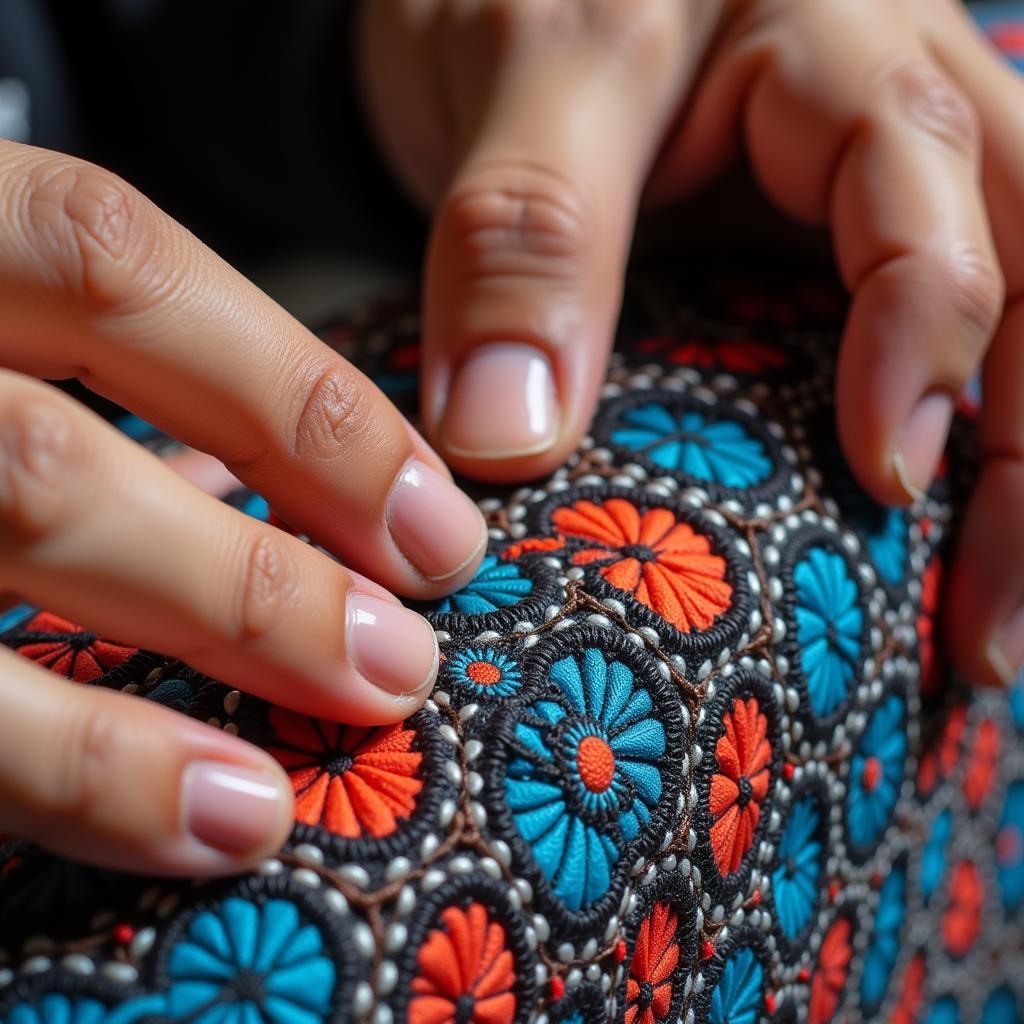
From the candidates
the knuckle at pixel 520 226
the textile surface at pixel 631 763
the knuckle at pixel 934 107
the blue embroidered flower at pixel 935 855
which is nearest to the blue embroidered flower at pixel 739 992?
the textile surface at pixel 631 763

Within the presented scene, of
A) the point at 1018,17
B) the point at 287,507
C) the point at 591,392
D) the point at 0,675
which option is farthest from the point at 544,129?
the point at 1018,17

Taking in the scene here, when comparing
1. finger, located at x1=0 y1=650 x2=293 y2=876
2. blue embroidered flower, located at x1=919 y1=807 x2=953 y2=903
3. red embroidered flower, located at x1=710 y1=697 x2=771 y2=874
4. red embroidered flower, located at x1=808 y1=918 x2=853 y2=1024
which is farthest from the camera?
blue embroidered flower, located at x1=919 y1=807 x2=953 y2=903

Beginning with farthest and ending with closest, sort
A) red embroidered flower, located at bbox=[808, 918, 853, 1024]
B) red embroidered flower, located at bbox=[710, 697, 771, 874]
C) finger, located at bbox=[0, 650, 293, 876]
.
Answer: red embroidered flower, located at bbox=[808, 918, 853, 1024], red embroidered flower, located at bbox=[710, 697, 771, 874], finger, located at bbox=[0, 650, 293, 876]

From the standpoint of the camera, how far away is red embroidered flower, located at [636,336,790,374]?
0.53 meters

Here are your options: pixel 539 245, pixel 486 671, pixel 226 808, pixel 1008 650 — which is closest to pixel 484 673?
pixel 486 671

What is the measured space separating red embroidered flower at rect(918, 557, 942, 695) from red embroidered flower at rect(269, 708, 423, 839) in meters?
0.30

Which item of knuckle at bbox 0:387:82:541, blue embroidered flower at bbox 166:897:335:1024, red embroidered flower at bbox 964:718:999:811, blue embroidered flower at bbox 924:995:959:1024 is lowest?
blue embroidered flower at bbox 924:995:959:1024

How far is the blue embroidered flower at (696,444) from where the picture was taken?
46cm

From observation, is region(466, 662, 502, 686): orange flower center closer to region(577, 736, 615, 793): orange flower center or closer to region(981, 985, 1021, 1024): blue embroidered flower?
region(577, 736, 615, 793): orange flower center

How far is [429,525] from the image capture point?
39 cm

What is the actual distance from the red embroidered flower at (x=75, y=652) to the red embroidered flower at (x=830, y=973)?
1.10 ft

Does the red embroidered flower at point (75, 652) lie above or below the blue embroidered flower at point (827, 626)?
above

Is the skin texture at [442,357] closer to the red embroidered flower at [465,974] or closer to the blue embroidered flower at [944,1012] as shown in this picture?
the red embroidered flower at [465,974]

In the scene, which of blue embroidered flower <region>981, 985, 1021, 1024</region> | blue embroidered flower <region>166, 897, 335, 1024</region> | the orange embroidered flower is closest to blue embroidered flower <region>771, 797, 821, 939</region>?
the orange embroidered flower
